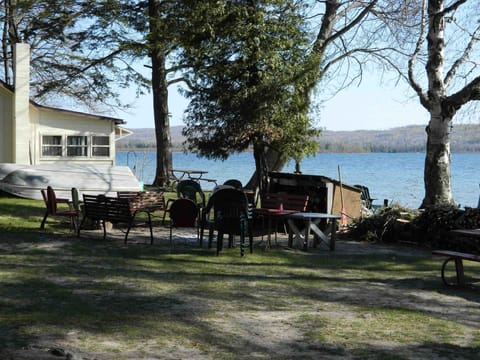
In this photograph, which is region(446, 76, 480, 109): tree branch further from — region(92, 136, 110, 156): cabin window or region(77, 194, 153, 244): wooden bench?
region(92, 136, 110, 156): cabin window

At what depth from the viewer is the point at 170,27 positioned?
1773 centimetres

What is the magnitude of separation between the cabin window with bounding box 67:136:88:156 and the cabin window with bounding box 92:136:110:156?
31 centimetres

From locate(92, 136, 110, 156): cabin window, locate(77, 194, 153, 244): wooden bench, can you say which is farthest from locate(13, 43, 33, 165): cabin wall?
locate(77, 194, 153, 244): wooden bench

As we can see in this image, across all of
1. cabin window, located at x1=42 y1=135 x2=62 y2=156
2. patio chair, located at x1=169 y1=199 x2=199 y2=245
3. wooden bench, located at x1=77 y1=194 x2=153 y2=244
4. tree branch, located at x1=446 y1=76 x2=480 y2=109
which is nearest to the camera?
wooden bench, located at x1=77 y1=194 x2=153 y2=244

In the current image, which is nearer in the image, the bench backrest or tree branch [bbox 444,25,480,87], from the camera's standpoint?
the bench backrest

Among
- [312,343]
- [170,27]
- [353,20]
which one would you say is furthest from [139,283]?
[353,20]

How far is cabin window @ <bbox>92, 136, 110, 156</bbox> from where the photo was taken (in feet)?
86.1

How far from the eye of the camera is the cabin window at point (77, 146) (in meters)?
25.7

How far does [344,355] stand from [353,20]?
2146 centimetres

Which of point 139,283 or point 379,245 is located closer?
Result: point 139,283

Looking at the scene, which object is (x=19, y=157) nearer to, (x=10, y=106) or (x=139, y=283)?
(x=10, y=106)

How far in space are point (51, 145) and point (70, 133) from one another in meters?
0.88

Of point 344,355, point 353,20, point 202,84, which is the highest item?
point 353,20

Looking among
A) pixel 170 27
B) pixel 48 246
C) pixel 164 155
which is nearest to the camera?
pixel 48 246
